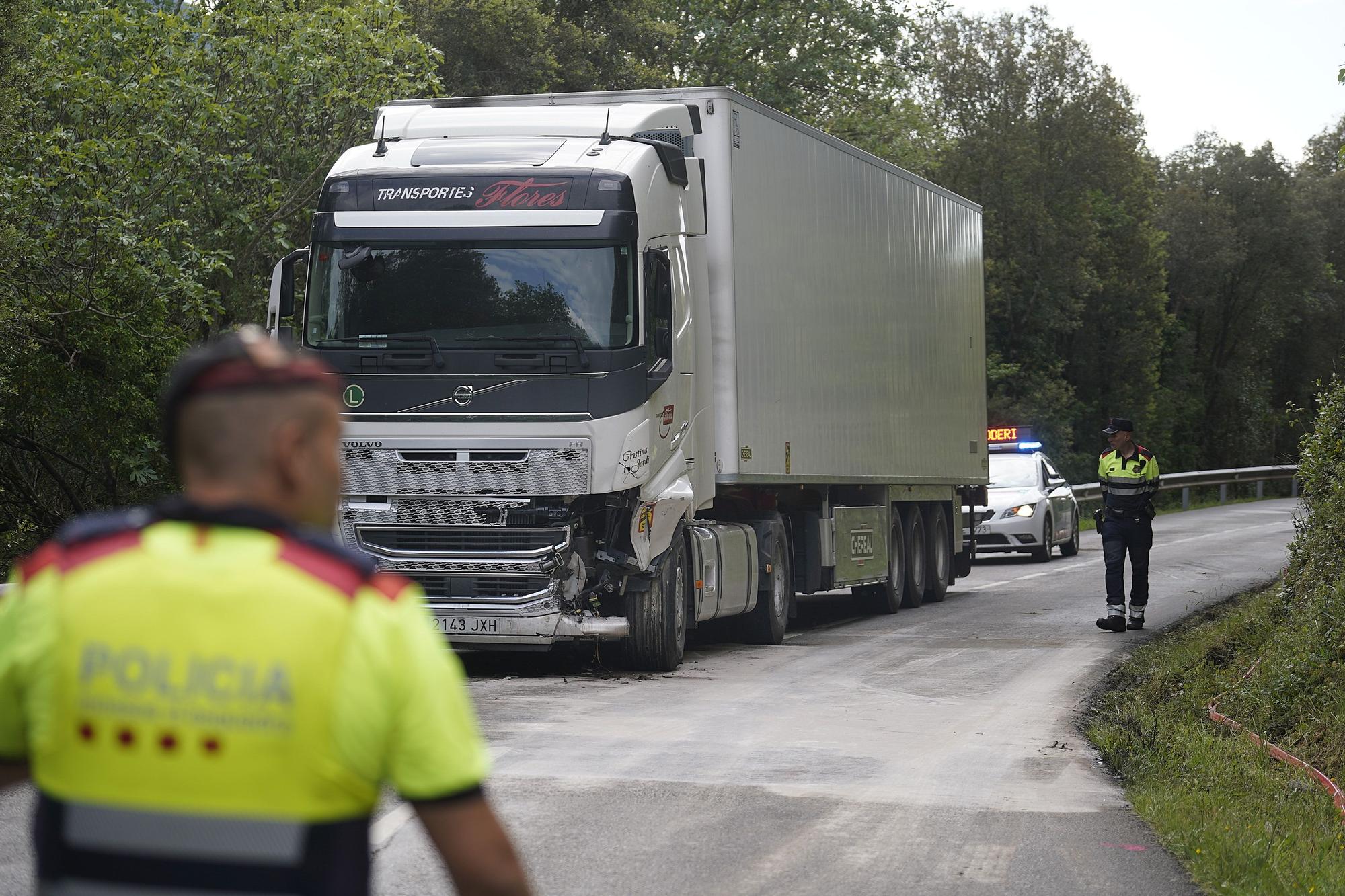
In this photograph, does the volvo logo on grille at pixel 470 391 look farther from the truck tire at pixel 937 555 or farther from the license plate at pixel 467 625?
the truck tire at pixel 937 555

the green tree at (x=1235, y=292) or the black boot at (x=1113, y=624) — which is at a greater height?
the green tree at (x=1235, y=292)

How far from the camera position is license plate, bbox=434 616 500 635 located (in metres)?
11.5

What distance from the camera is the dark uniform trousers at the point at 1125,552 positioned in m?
15.6

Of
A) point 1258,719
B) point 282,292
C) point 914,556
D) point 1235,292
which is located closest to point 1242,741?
point 1258,719

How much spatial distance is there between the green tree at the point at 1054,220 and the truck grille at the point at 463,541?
3970cm

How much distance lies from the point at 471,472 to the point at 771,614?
417 cm

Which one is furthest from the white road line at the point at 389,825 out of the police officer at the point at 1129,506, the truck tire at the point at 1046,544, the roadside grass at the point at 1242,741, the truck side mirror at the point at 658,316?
the truck tire at the point at 1046,544

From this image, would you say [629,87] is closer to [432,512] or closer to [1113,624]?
[1113,624]

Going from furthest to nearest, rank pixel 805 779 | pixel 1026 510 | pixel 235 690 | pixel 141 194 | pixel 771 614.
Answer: pixel 1026 510 → pixel 141 194 → pixel 771 614 → pixel 805 779 → pixel 235 690

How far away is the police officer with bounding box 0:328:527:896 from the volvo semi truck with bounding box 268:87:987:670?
918 cm

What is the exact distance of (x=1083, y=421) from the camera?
183 feet

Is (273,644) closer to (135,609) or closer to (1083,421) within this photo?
(135,609)

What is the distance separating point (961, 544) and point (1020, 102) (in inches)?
1439

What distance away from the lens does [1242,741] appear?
966 centimetres
